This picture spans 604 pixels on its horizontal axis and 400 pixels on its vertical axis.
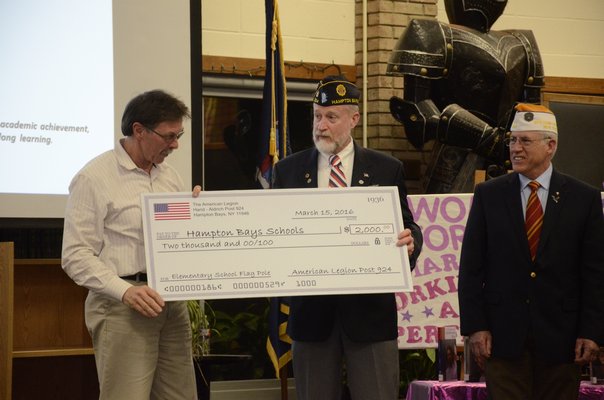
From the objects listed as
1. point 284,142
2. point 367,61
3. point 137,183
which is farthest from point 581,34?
point 137,183

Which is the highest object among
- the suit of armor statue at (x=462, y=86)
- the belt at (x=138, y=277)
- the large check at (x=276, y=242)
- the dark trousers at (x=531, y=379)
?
the suit of armor statue at (x=462, y=86)

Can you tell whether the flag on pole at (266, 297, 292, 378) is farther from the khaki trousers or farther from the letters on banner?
the khaki trousers

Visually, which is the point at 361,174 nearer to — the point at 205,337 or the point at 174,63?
the point at 174,63

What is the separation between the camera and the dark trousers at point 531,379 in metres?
3.71

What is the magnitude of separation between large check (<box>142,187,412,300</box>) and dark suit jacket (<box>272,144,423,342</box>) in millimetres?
59

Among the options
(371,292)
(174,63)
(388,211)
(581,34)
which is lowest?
(371,292)

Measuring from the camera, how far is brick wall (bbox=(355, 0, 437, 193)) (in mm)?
6805

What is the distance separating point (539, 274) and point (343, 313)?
0.77 meters

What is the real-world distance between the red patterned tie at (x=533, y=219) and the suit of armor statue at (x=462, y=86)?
2.10 metres

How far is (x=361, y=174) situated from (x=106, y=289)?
1000mm

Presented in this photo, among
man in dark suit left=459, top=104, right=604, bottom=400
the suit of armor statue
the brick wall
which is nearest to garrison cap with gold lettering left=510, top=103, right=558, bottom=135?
man in dark suit left=459, top=104, right=604, bottom=400

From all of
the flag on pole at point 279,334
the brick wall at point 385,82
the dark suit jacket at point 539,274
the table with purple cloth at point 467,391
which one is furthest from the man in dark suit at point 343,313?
the brick wall at point 385,82

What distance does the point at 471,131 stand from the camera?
5.96m

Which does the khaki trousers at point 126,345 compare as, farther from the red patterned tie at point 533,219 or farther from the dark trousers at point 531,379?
the red patterned tie at point 533,219
